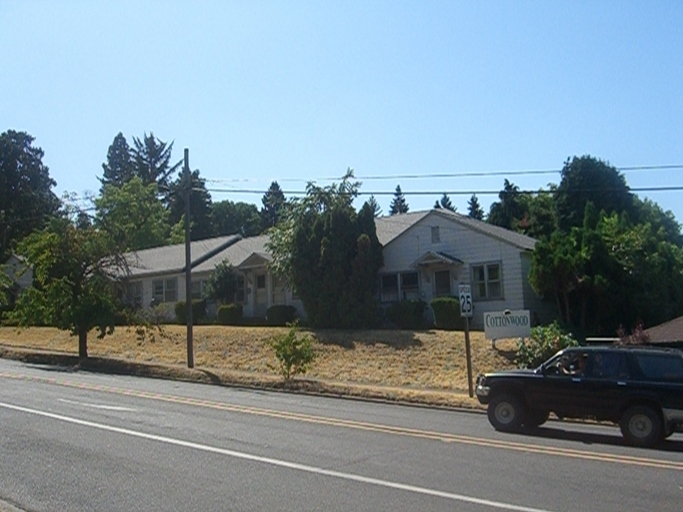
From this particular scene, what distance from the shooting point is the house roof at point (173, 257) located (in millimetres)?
48594

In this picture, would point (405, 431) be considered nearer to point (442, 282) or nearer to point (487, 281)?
point (487, 281)

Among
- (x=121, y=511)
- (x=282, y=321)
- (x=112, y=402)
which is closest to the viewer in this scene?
(x=121, y=511)

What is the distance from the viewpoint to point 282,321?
39.4 metres

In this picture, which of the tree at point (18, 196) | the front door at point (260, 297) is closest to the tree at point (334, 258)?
the front door at point (260, 297)

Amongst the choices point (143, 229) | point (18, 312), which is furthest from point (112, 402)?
point (143, 229)

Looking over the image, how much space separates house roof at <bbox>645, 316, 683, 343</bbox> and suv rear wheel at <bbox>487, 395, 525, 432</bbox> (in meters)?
8.86

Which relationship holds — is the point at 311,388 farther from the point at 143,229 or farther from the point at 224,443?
the point at 143,229

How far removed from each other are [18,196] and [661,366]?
7141cm

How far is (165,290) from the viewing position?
160ft

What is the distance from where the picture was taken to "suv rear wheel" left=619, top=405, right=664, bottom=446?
14391 millimetres

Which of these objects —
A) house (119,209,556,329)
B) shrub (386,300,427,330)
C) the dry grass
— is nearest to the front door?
house (119,209,556,329)

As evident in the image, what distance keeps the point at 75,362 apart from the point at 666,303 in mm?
23683

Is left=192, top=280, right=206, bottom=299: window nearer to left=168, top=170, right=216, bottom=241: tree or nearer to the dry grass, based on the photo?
the dry grass

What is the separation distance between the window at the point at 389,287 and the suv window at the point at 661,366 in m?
22.8
